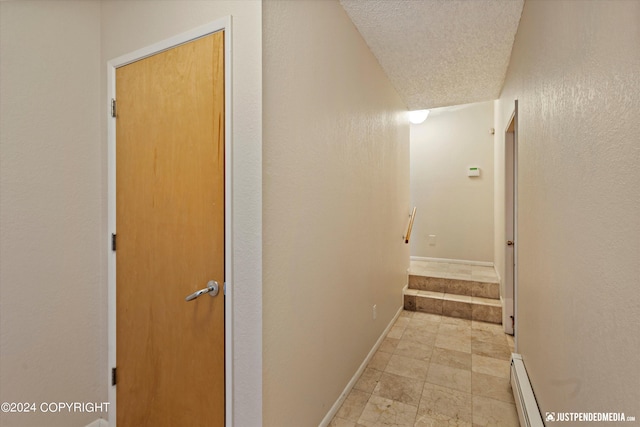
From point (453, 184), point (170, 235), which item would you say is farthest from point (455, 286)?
point (170, 235)

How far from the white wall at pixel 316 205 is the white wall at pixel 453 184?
312 centimetres

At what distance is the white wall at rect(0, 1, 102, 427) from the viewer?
4.33 ft

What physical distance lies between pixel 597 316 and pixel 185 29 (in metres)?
1.91

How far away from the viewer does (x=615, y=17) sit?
28.4 inches

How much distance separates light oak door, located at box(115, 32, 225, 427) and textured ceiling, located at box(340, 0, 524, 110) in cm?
118

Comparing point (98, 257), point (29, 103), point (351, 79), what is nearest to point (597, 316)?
point (351, 79)

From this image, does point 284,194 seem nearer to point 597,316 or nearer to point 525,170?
point 597,316

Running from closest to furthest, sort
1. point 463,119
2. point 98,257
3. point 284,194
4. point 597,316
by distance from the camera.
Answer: point 597,316
point 284,194
point 98,257
point 463,119

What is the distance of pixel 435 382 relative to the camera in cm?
214

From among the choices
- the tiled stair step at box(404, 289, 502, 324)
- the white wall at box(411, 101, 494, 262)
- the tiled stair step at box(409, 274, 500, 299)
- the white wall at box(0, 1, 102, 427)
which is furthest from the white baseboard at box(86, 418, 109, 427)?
the white wall at box(411, 101, 494, 262)

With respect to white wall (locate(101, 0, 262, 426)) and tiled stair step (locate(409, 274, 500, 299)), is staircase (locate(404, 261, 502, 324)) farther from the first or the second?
white wall (locate(101, 0, 262, 426))

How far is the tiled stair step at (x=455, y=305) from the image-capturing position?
3.31m

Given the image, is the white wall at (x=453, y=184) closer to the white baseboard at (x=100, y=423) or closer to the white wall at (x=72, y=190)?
the white wall at (x=72, y=190)

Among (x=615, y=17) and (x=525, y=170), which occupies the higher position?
(x=615, y=17)
